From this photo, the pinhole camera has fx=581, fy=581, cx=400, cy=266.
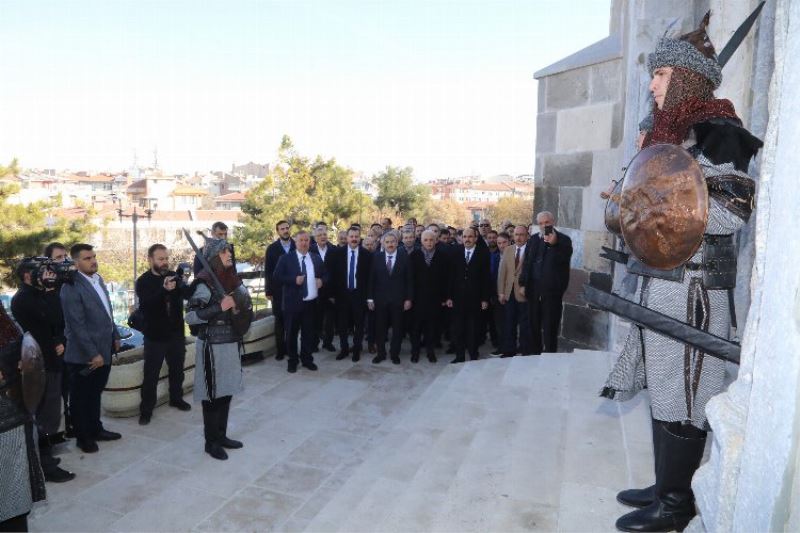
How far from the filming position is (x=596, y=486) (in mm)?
3033

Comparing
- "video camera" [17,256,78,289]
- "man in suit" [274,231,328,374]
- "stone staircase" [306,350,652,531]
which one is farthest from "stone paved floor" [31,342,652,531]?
"video camera" [17,256,78,289]

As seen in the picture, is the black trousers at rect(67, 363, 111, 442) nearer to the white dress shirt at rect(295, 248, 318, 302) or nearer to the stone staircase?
the stone staircase

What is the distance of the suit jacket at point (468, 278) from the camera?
24.6ft

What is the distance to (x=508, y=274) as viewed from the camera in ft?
24.4

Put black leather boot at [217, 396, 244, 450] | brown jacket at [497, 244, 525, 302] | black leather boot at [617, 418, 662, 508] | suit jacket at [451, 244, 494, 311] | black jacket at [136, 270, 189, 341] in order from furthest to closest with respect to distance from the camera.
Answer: suit jacket at [451, 244, 494, 311] < brown jacket at [497, 244, 525, 302] < black jacket at [136, 270, 189, 341] < black leather boot at [217, 396, 244, 450] < black leather boot at [617, 418, 662, 508]

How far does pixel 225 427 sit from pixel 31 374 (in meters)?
1.78

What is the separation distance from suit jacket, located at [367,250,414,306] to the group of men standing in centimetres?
1

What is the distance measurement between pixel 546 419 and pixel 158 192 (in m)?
72.8

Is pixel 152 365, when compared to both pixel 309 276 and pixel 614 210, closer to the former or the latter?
pixel 309 276

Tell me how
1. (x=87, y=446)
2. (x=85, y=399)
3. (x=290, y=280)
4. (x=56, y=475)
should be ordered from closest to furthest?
(x=56, y=475) < (x=87, y=446) < (x=85, y=399) < (x=290, y=280)

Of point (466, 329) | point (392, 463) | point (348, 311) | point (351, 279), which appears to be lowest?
point (392, 463)

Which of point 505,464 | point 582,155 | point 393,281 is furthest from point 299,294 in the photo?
point 505,464

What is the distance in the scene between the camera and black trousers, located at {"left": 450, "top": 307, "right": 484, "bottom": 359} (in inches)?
296

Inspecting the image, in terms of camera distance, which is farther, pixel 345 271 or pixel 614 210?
pixel 345 271
